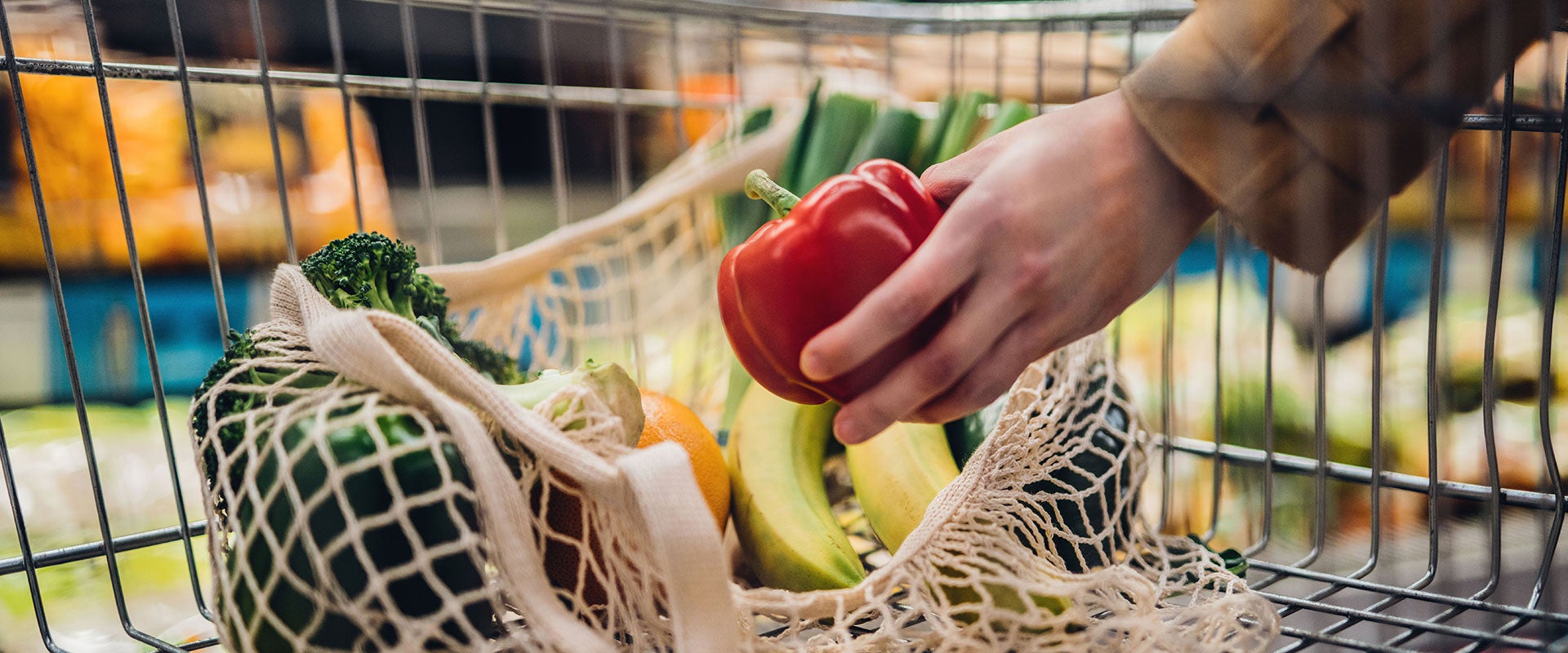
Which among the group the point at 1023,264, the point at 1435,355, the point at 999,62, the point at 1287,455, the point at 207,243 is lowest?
the point at 1287,455

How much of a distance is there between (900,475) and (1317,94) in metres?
0.37

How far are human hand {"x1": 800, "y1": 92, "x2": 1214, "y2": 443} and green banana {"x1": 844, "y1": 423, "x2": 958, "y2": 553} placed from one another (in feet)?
0.60

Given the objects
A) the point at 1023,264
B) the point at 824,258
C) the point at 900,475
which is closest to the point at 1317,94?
the point at 1023,264

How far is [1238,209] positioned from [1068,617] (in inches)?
8.9

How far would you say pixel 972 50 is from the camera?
42.0 inches

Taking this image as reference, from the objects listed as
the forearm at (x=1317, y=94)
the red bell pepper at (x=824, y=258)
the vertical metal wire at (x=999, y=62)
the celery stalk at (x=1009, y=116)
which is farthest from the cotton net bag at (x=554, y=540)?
the vertical metal wire at (x=999, y=62)

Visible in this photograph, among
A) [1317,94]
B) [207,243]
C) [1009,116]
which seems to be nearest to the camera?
[1317,94]

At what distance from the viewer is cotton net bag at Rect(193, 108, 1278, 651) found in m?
0.42

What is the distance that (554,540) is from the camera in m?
0.53

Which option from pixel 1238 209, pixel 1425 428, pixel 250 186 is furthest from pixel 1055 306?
pixel 250 186

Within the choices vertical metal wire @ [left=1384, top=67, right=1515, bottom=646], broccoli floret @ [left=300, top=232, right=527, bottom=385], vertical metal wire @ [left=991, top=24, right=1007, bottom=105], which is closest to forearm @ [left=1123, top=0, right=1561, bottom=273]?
vertical metal wire @ [left=1384, top=67, right=1515, bottom=646]

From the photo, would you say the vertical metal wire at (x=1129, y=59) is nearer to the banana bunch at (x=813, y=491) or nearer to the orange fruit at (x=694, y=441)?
the banana bunch at (x=813, y=491)

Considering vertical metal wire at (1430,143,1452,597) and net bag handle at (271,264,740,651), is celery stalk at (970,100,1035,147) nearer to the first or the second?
vertical metal wire at (1430,143,1452,597)

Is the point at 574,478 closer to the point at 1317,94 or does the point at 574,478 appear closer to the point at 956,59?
the point at 1317,94
